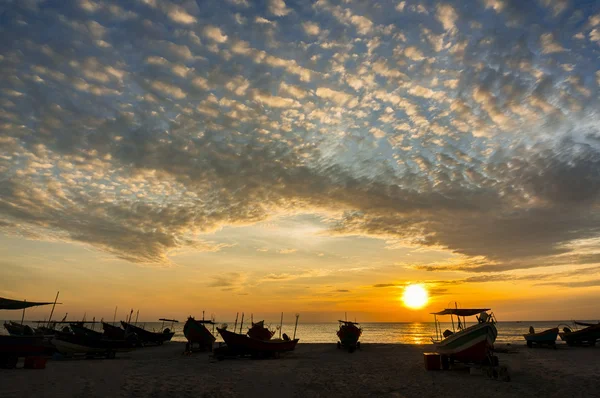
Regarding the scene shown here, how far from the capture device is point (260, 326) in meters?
38.8

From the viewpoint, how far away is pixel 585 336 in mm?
36031

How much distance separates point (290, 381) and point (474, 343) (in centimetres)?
1165

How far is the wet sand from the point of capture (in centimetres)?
1575

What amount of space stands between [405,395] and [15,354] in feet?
74.2

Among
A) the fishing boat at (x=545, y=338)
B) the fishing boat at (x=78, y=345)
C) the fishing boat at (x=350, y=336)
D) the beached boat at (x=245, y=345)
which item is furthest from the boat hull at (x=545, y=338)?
the fishing boat at (x=78, y=345)

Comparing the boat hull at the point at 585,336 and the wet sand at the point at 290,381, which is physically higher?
the boat hull at the point at 585,336

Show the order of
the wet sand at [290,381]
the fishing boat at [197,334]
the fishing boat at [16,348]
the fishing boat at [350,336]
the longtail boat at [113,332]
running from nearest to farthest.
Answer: the wet sand at [290,381] < the fishing boat at [16,348] < the fishing boat at [197,334] < the fishing boat at [350,336] < the longtail boat at [113,332]

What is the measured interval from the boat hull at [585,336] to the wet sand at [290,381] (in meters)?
14.4

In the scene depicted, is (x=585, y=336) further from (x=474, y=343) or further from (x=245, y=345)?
(x=245, y=345)

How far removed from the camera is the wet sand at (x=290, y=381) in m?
15.8

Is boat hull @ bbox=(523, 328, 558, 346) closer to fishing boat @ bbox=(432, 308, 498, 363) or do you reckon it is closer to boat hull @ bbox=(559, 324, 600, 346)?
boat hull @ bbox=(559, 324, 600, 346)

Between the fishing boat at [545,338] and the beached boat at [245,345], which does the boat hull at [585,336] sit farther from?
the beached boat at [245,345]

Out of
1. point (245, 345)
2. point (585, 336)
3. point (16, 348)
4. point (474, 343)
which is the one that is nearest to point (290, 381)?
point (245, 345)

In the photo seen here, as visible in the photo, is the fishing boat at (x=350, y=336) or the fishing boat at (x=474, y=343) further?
the fishing boat at (x=350, y=336)
